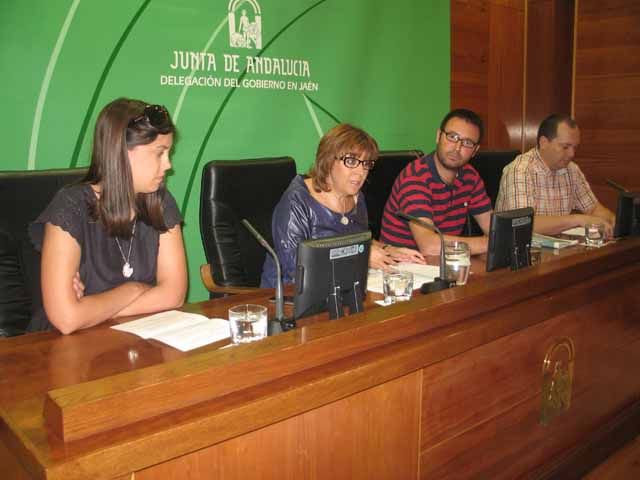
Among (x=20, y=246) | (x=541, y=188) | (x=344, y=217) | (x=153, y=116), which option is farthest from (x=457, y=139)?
(x=20, y=246)

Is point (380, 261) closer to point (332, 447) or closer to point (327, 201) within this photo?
point (327, 201)

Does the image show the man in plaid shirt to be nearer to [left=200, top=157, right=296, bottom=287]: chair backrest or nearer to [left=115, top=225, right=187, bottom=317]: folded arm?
[left=200, top=157, right=296, bottom=287]: chair backrest

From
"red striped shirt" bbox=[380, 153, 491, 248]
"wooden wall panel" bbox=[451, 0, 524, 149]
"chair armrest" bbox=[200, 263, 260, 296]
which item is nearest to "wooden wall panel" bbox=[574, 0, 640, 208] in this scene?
"wooden wall panel" bbox=[451, 0, 524, 149]

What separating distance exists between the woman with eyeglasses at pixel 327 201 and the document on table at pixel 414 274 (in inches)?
2.1

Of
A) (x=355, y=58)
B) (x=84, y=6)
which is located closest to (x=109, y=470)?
(x=84, y=6)

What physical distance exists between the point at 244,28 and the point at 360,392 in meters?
2.21

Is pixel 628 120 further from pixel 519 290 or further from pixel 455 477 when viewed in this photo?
pixel 455 477

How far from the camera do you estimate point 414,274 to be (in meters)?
2.04

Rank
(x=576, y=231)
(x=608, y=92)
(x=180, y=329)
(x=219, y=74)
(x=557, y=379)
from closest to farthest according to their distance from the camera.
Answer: (x=180, y=329) → (x=557, y=379) → (x=576, y=231) → (x=219, y=74) → (x=608, y=92)

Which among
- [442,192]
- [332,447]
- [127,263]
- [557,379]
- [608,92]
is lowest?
[557,379]

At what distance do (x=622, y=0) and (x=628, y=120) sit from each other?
811mm

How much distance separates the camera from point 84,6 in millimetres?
2467

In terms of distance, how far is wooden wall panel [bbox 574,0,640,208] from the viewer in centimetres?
425

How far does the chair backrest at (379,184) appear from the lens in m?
2.99
